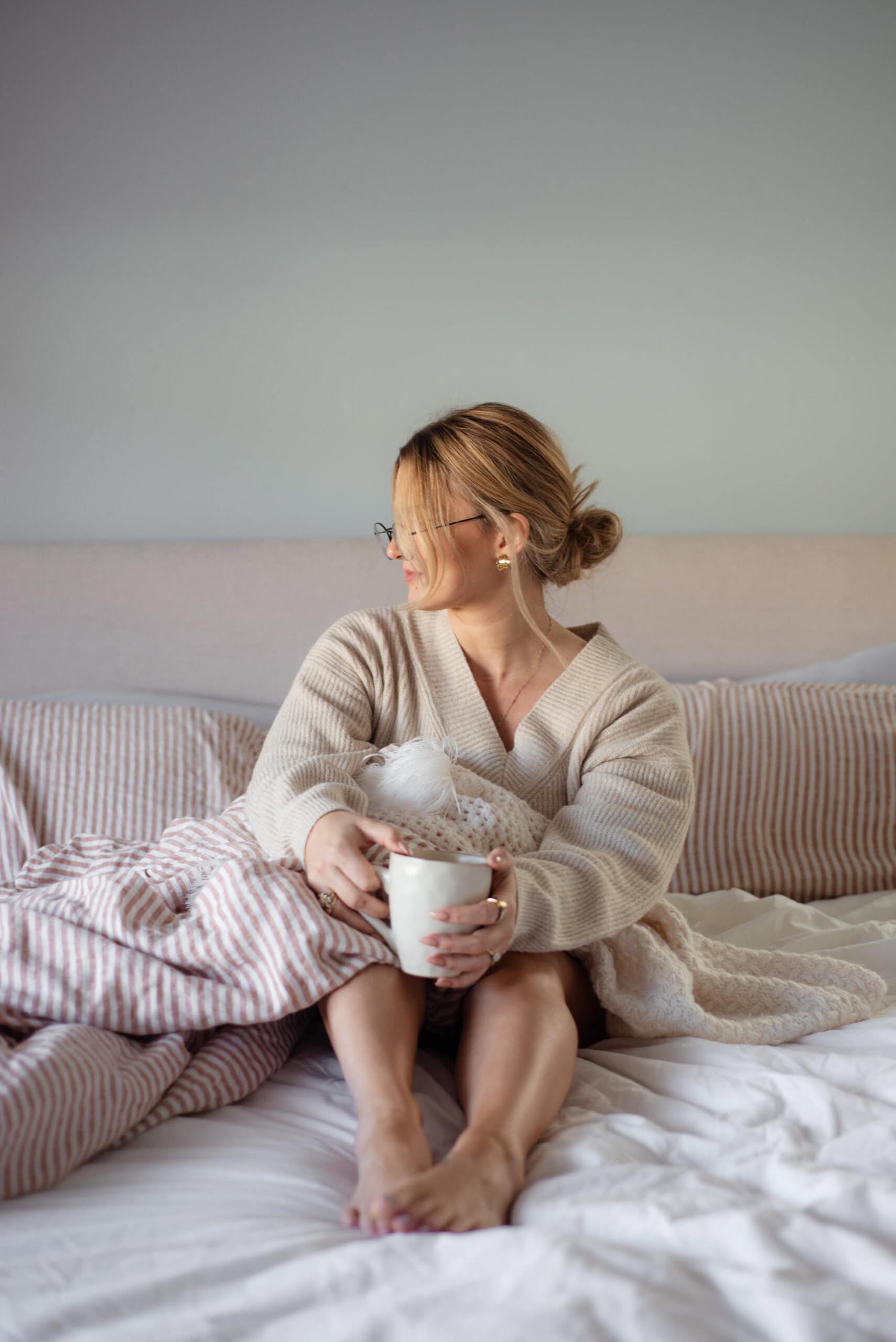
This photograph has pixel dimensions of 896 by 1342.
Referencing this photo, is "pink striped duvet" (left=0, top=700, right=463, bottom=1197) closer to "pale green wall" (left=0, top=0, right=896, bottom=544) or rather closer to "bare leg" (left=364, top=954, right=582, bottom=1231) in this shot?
"bare leg" (left=364, top=954, right=582, bottom=1231)

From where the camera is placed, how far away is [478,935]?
1.01m

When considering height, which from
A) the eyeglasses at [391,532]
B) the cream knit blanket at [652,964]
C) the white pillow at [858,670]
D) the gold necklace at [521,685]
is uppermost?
the eyeglasses at [391,532]

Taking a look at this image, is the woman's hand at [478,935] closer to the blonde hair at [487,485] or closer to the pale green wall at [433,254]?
the blonde hair at [487,485]

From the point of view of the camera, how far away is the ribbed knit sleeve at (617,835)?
1.13m

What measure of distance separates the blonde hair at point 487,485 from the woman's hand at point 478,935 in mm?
493

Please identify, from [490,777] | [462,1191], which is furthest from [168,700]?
[462,1191]

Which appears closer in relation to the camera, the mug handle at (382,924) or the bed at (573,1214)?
the bed at (573,1214)

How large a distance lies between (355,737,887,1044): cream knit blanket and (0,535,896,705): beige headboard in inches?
29.2

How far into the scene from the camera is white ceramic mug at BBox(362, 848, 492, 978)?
967mm

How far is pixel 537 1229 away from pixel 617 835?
1.88 feet

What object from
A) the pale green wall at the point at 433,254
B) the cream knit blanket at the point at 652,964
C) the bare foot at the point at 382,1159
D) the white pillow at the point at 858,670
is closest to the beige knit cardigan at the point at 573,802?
the cream knit blanket at the point at 652,964

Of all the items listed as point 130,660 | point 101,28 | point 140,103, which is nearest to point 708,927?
point 130,660

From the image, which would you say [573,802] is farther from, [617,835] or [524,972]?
[524,972]

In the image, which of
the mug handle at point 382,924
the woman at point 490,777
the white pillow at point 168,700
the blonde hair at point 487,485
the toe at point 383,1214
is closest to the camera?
the toe at point 383,1214
